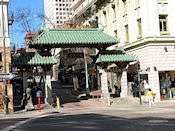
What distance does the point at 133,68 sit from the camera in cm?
3431

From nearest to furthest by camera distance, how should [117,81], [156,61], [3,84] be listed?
1. [3,84]
2. [156,61]
3. [117,81]

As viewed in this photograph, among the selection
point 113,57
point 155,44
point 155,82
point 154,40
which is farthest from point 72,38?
point 155,82

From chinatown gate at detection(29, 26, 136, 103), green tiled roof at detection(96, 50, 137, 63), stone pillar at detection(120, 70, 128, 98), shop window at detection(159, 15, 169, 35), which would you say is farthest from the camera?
shop window at detection(159, 15, 169, 35)

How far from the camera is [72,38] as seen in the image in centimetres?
2855

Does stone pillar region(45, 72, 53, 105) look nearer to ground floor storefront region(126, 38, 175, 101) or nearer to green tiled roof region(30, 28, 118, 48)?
green tiled roof region(30, 28, 118, 48)

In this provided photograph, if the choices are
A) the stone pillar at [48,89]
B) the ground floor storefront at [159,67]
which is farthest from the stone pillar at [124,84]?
the stone pillar at [48,89]

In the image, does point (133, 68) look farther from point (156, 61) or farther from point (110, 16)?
point (110, 16)

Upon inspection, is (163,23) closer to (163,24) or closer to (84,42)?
(163,24)

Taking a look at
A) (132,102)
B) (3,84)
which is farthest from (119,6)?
(3,84)

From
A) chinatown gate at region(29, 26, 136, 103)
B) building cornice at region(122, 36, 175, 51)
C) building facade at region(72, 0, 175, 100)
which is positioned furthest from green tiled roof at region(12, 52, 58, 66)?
building cornice at region(122, 36, 175, 51)

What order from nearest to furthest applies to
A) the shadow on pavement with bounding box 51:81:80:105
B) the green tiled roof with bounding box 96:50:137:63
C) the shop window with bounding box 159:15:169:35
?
the green tiled roof with bounding box 96:50:137:63, the shop window with bounding box 159:15:169:35, the shadow on pavement with bounding box 51:81:80:105

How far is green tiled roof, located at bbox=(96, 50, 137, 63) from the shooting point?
96.2ft

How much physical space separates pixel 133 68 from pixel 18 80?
78.5 feet

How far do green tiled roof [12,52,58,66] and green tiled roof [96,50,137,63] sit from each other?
477 centimetres
